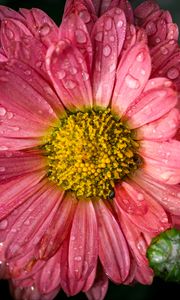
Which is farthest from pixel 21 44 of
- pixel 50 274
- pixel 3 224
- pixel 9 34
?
pixel 50 274

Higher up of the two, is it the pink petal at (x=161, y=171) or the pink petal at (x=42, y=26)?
the pink petal at (x=42, y=26)

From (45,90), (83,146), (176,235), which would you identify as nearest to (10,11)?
(45,90)

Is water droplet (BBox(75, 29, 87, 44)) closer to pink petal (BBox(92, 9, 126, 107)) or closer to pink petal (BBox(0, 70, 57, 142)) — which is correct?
pink petal (BBox(92, 9, 126, 107))

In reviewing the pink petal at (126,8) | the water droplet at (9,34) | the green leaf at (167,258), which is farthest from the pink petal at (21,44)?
the green leaf at (167,258)

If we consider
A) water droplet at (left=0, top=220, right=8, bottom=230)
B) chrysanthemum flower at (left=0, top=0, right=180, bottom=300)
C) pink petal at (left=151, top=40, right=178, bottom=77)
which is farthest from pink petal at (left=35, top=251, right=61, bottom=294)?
pink petal at (left=151, top=40, right=178, bottom=77)

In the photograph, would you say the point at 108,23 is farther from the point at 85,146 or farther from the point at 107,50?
the point at 85,146

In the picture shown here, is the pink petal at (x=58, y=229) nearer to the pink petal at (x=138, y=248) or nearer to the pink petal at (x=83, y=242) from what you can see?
the pink petal at (x=83, y=242)
